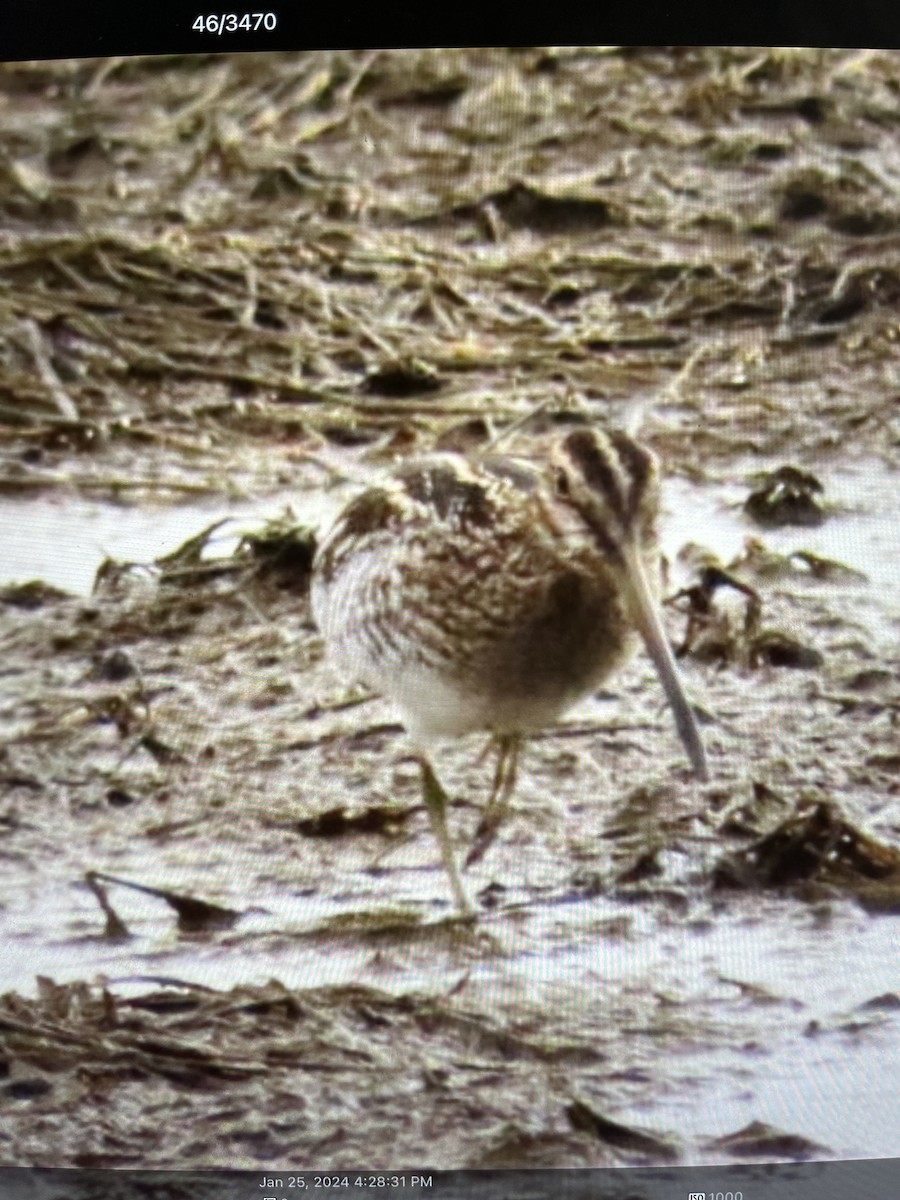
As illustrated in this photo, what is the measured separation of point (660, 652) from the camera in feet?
4.41

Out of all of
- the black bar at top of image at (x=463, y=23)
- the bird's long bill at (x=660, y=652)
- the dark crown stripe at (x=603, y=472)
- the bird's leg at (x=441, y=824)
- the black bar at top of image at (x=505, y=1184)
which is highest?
the black bar at top of image at (x=463, y=23)

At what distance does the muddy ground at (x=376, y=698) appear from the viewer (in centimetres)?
131

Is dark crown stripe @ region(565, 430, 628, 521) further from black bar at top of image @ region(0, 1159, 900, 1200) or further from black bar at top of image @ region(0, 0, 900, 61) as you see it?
black bar at top of image @ region(0, 1159, 900, 1200)

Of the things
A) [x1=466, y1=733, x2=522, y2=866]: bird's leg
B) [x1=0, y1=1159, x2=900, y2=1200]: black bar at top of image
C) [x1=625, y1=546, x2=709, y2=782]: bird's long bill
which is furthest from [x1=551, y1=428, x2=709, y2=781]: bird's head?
[x1=0, y1=1159, x2=900, y2=1200]: black bar at top of image

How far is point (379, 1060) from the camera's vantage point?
4.29 feet

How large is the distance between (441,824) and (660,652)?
223mm

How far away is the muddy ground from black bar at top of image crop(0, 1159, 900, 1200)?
2cm

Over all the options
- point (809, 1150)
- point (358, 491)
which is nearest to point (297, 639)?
point (358, 491)

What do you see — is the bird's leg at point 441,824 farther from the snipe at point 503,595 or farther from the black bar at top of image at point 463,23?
the black bar at top of image at point 463,23

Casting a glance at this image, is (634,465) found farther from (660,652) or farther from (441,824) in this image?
(441,824)

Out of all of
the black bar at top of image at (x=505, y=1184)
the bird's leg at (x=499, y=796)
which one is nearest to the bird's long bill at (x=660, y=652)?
the bird's leg at (x=499, y=796)

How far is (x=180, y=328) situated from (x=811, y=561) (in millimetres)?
569

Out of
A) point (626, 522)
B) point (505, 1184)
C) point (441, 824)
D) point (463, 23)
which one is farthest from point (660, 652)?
point (463, 23)

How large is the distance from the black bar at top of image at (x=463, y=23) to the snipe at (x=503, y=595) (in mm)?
358
